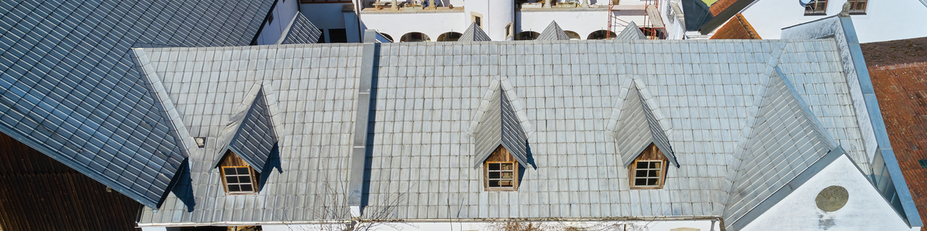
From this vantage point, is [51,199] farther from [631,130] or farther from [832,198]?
[832,198]

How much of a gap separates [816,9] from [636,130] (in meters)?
16.5

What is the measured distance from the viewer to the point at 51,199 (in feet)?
71.5

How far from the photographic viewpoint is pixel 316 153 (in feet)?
70.4

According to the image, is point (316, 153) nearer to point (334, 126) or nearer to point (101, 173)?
point (334, 126)

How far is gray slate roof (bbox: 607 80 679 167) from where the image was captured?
20.2 metres

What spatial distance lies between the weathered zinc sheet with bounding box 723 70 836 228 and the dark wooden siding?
17373mm

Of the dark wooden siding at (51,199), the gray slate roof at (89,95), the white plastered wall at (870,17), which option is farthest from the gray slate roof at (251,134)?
the white plastered wall at (870,17)

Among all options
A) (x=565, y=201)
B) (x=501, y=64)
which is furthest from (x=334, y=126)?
(x=565, y=201)

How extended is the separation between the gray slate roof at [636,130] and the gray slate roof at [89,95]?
42.1ft

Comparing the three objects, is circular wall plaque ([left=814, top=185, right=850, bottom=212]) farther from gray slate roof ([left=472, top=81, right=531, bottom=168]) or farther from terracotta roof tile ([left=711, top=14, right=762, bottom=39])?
terracotta roof tile ([left=711, top=14, right=762, bottom=39])

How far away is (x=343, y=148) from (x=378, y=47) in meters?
3.61

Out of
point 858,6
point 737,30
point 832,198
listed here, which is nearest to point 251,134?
point 832,198

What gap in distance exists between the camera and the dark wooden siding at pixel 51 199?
826 inches

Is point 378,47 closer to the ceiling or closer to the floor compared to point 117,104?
closer to the ceiling
